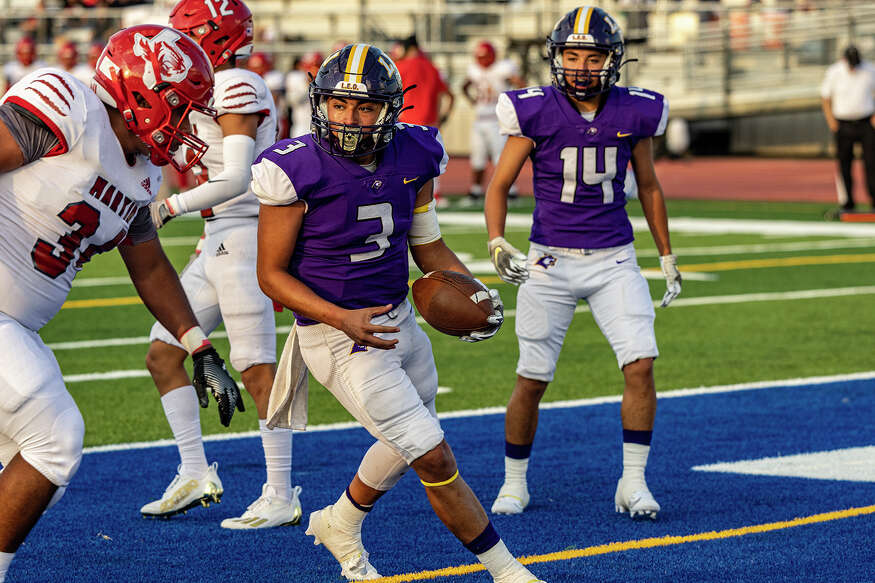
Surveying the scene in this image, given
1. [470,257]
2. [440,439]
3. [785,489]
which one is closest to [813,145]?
[470,257]

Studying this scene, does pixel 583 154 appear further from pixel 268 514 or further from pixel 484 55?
pixel 484 55

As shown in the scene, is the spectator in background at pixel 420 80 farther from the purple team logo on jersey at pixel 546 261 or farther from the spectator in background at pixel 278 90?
the purple team logo on jersey at pixel 546 261

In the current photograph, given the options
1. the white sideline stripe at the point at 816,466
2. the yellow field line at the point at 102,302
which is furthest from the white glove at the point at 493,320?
the yellow field line at the point at 102,302

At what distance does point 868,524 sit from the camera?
5.24m

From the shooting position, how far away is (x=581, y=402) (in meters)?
7.75

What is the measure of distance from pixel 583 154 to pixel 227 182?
4.67ft

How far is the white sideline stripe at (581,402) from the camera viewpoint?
22.4 feet

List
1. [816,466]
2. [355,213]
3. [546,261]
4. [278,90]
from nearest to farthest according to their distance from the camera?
[355,213] < [546,261] < [816,466] < [278,90]

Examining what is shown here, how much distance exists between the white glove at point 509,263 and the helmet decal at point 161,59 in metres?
1.57

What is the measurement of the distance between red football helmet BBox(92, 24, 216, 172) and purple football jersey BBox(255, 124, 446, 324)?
29cm

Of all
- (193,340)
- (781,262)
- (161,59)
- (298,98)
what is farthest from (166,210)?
(298,98)

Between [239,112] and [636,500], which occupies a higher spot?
[239,112]

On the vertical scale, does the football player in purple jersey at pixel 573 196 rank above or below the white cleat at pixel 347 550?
above

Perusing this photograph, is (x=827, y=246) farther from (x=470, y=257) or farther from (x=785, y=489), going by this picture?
(x=785, y=489)
